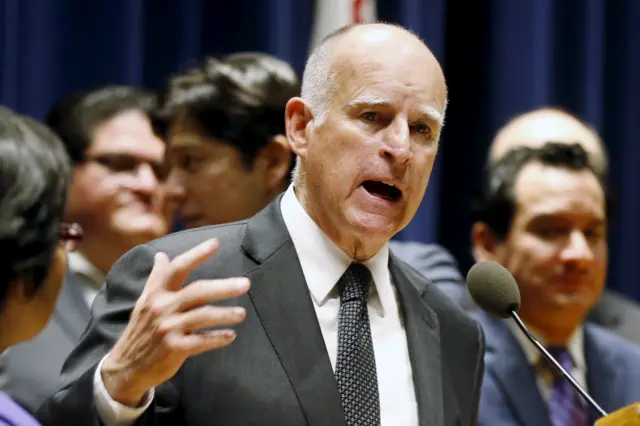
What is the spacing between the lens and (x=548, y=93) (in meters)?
3.43

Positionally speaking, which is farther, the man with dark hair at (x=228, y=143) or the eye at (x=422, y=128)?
→ the man with dark hair at (x=228, y=143)

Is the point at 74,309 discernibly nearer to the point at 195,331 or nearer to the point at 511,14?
the point at 195,331

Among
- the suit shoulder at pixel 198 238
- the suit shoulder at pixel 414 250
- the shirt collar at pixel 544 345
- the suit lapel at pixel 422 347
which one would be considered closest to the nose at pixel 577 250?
the shirt collar at pixel 544 345

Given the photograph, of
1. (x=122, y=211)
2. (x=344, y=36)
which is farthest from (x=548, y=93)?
(x=344, y=36)

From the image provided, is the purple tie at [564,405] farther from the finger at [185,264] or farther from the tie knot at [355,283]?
the finger at [185,264]

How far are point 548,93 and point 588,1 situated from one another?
1.05 ft

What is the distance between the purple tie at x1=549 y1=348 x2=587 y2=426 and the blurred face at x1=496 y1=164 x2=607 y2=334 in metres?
0.08

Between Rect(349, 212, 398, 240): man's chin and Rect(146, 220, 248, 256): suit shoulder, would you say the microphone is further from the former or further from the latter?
Rect(146, 220, 248, 256): suit shoulder

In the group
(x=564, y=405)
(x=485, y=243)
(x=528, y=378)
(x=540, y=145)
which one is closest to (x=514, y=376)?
(x=528, y=378)

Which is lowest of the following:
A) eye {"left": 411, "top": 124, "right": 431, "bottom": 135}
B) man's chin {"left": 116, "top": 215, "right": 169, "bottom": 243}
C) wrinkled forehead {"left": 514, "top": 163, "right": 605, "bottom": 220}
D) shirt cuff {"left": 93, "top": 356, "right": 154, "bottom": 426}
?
man's chin {"left": 116, "top": 215, "right": 169, "bottom": 243}

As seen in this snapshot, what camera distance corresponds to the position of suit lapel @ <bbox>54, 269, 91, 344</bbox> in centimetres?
235

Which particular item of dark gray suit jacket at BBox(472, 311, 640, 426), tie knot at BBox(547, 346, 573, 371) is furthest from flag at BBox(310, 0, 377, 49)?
tie knot at BBox(547, 346, 573, 371)

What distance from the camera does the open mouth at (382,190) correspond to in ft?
5.21

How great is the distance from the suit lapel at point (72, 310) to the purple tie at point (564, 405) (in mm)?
980
